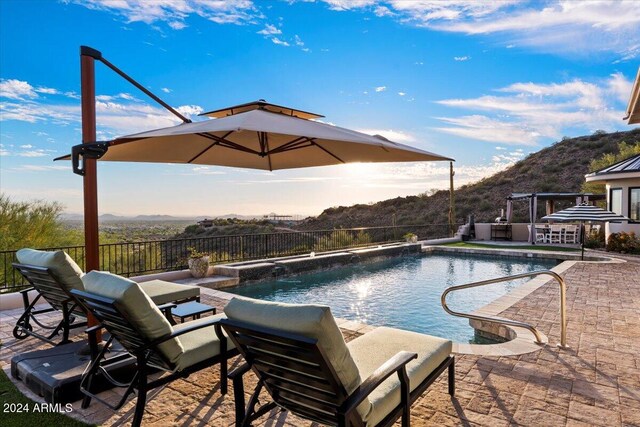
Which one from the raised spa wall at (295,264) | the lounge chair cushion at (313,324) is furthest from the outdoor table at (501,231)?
the lounge chair cushion at (313,324)

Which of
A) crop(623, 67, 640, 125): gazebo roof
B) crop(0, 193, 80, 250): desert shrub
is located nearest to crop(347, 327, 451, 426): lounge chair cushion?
crop(623, 67, 640, 125): gazebo roof

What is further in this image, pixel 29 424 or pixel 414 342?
pixel 414 342

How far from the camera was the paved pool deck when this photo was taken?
2434 mm

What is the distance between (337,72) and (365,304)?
22.7ft

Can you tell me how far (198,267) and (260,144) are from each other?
4.01 meters

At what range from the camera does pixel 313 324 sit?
1515mm

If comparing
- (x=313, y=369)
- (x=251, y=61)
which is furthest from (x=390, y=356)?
(x=251, y=61)

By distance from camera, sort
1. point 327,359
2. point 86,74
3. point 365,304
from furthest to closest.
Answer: point 365,304, point 86,74, point 327,359

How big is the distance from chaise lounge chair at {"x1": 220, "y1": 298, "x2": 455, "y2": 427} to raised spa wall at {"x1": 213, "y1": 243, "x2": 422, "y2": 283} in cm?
588

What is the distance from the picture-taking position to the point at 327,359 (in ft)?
5.09

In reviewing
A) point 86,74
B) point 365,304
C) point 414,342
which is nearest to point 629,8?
point 365,304

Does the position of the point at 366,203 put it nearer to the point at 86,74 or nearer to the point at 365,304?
the point at 365,304

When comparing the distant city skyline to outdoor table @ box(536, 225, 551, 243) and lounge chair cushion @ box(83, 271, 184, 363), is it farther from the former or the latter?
outdoor table @ box(536, 225, 551, 243)

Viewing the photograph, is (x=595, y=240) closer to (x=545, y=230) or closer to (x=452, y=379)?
(x=545, y=230)
